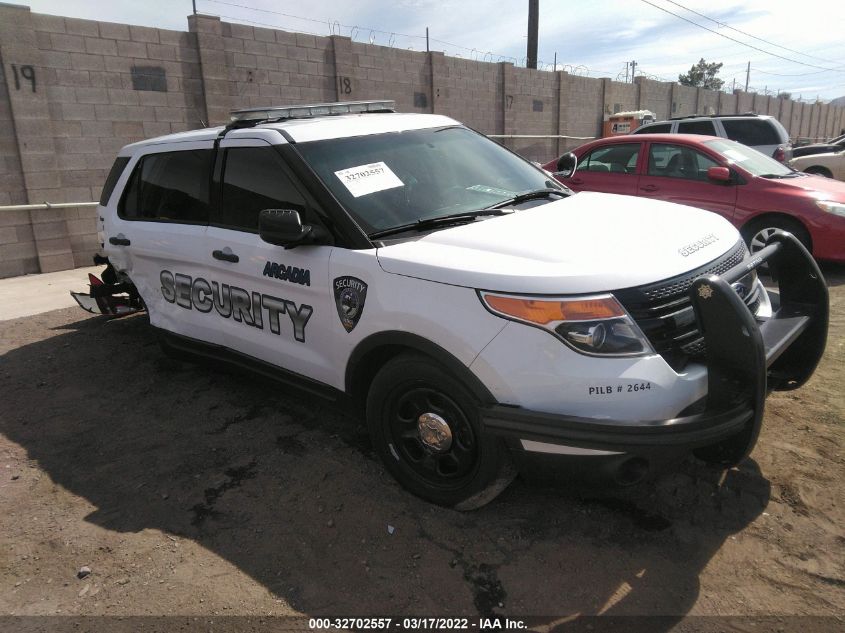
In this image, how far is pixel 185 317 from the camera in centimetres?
427

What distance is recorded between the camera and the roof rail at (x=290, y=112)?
404 cm

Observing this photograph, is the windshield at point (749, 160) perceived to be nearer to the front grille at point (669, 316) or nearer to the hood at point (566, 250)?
the hood at point (566, 250)

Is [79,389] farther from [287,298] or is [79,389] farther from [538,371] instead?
[538,371]

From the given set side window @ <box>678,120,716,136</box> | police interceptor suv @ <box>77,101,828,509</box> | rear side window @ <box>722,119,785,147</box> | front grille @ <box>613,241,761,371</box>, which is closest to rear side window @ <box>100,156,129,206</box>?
police interceptor suv @ <box>77,101,828,509</box>

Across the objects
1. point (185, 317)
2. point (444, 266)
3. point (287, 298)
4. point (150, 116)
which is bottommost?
point (185, 317)

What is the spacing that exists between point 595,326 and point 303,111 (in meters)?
2.82

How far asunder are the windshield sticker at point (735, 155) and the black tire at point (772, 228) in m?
0.84

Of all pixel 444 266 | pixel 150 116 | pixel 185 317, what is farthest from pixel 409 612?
pixel 150 116

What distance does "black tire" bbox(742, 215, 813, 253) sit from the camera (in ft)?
22.4

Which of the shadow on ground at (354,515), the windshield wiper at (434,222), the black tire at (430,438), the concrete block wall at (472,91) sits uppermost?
the concrete block wall at (472,91)

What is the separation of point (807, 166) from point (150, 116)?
14400mm

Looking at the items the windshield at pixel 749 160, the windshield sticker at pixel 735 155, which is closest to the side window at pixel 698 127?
the windshield at pixel 749 160

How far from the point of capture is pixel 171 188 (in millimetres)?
4309

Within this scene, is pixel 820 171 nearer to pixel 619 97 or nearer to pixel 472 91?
pixel 472 91
